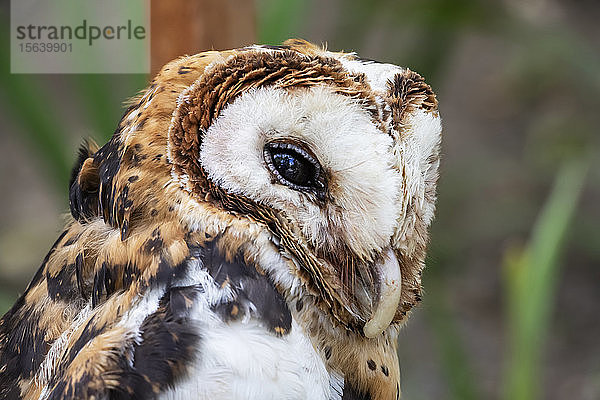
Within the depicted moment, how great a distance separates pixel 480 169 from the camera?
3.62m

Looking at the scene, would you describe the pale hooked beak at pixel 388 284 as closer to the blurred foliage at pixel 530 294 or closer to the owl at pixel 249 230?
the owl at pixel 249 230

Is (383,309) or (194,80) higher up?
(194,80)

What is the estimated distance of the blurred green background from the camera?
1630 mm

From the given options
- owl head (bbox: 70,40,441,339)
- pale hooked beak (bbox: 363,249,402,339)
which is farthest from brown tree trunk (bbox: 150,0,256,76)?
pale hooked beak (bbox: 363,249,402,339)

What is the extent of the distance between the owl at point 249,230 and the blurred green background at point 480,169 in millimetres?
596

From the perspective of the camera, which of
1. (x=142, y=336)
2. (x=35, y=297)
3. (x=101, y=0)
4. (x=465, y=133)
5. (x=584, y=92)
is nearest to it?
(x=142, y=336)

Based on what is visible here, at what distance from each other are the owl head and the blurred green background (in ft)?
1.95

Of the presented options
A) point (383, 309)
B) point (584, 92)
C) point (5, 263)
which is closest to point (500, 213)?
point (584, 92)

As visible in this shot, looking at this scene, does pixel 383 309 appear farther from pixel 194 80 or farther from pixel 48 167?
pixel 48 167

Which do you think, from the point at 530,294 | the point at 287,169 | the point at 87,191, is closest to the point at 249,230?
the point at 287,169

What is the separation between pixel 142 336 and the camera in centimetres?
73

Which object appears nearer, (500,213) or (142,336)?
(142,336)

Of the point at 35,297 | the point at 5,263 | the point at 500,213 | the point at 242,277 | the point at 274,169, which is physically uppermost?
the point at 274,169

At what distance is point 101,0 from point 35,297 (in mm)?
923
